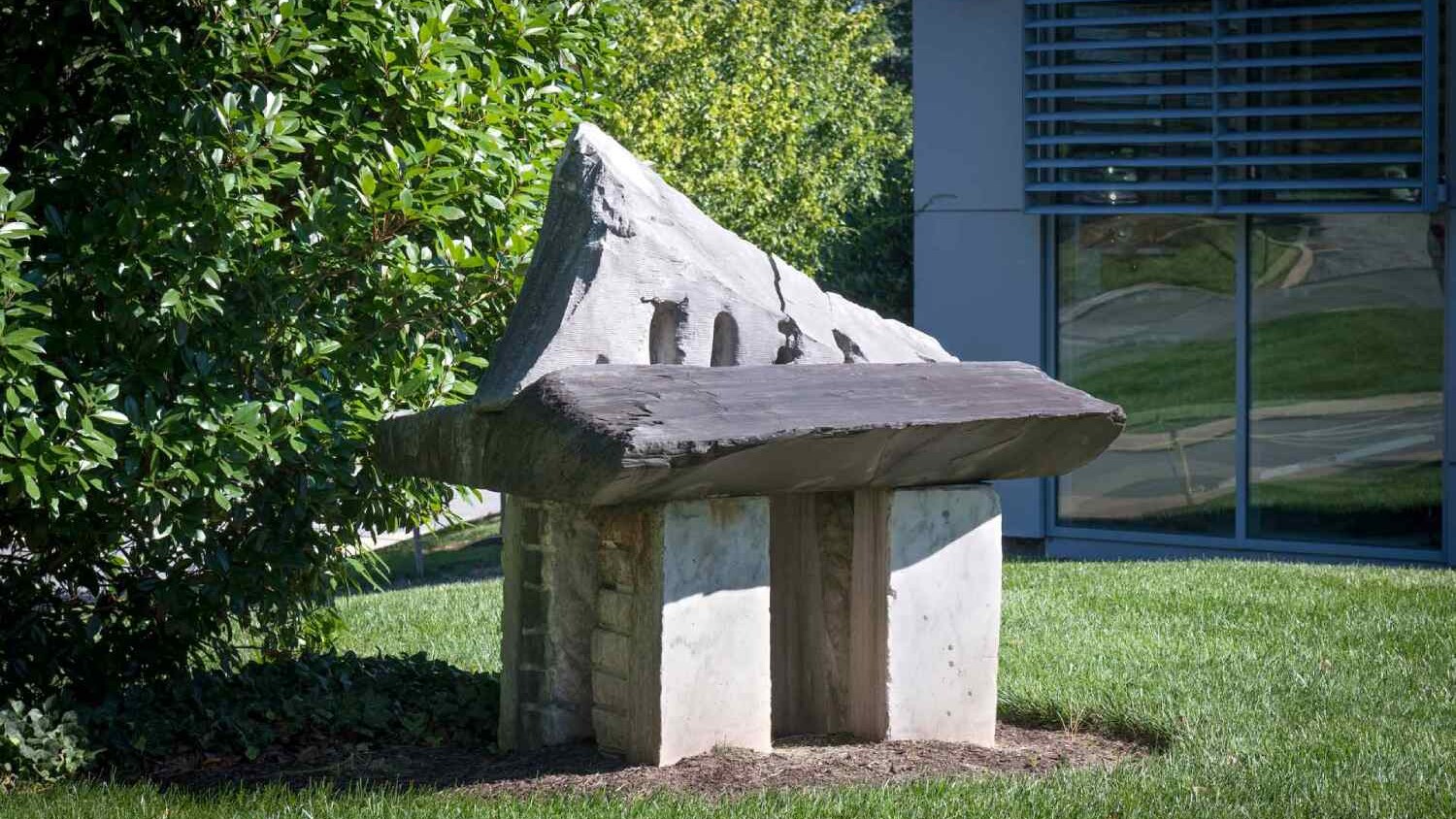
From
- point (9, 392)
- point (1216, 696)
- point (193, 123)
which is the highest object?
→ point (193, 123)

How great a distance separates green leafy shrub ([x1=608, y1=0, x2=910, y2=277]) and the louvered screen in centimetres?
261

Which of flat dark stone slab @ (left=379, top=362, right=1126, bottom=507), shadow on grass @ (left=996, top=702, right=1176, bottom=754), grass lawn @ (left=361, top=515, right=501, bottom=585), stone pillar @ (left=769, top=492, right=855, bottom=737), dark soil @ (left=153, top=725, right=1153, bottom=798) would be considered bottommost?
grass lawn @ (left=361, top=515, right=501, bottom=585)

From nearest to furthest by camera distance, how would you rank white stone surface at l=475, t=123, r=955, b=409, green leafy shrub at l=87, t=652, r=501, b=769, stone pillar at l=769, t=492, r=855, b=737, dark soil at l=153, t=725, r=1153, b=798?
dark soil at l=153, t=725, r=1153, b=798 → white stone surface at l=475, t=123, r=955, b=409 → green leafy shrub at l=87, t=652, r=501, b=769 → stone pillar at l=769, t=492, r=855, b=737

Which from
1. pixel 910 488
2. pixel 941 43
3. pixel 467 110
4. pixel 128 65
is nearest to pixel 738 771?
pixel 910 488

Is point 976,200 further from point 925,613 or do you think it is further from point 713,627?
point 713,627

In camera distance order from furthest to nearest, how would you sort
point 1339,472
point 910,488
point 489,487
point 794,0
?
point 794,0
point 1339,472
point 910,488
point 489,487

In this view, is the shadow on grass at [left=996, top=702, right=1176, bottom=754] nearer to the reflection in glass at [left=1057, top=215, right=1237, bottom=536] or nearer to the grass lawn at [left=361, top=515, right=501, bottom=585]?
the reflection in glass at [left=1057, top=215, right=1237, bottom=536]

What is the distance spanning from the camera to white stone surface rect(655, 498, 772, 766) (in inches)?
206

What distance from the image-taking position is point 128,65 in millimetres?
5988

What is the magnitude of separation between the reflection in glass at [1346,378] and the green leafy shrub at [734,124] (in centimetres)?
434

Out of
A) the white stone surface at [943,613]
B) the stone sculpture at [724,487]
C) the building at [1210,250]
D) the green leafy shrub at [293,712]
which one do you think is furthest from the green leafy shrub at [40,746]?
the building at [1210,250]

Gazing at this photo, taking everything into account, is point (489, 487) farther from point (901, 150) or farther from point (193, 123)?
point (901, 150)

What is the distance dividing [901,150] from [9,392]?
14.9m

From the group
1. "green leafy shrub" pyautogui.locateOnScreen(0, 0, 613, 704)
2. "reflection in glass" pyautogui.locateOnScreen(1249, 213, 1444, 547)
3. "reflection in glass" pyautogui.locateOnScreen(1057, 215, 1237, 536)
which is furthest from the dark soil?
"reflection in glass" pyautogui.locateOnScreen(1057, 215, 1237, 536)
